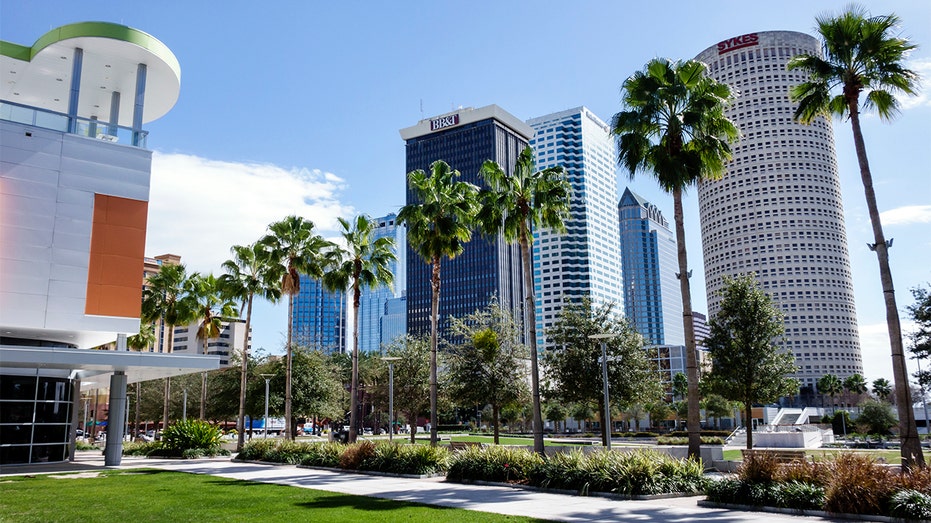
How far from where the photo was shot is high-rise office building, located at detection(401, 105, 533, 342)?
17950cm

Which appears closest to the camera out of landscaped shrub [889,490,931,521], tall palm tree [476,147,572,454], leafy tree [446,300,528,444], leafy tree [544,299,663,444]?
landscaped shrub [889,490,931,521]

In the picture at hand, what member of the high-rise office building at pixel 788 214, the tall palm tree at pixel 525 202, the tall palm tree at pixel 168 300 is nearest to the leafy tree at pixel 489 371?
the tall palm tree at pixel 525 202

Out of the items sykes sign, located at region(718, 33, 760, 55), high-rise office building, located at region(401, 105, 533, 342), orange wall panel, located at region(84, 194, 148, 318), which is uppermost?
sykes sign, located at region(718, 33, 760, 55)

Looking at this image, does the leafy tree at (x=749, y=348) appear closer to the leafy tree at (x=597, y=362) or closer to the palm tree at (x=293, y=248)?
the leafy tree at (x=597, y=362)

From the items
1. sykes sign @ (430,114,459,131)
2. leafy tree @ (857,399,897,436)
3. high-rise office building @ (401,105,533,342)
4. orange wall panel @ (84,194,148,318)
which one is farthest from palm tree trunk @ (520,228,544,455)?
sykes sign @ (430,114,459,131)

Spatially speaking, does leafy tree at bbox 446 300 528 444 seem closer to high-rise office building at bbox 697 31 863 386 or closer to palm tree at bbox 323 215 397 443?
palm tree at bbox 323 215 397 443

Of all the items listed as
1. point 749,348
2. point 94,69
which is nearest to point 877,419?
point 749,348

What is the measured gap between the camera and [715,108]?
2331 centimetres

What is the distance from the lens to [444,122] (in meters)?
186

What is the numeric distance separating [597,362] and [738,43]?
17690cm

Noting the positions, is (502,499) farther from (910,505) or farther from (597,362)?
(597,362)

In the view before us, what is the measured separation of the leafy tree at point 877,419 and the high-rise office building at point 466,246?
4575 inches

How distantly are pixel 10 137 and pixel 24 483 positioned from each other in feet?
45.3

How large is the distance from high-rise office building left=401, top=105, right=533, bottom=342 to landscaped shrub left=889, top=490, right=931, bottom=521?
162201 mm
